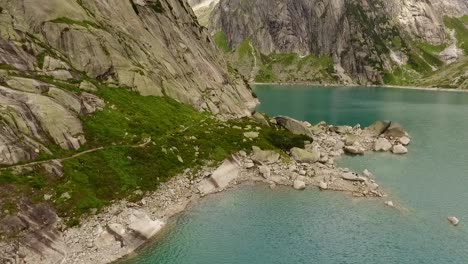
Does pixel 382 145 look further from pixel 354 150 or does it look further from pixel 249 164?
pixel 249 164

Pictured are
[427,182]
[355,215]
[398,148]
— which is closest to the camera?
[355,215]

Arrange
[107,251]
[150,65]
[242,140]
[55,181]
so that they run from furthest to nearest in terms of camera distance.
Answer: [150,65] < [242,140] < [55,181] < [107,251]

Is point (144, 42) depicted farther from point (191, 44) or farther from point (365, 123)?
point (365, 123)

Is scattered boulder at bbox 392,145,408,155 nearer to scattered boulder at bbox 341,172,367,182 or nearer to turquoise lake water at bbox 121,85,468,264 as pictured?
turquoise lake water at bbox 121,85,468,264

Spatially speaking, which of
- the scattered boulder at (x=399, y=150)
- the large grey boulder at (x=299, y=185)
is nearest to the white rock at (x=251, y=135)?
the large grey boulder at (x=299, y=185)

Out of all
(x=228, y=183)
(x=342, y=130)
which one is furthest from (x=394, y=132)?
(x=228, y=183)

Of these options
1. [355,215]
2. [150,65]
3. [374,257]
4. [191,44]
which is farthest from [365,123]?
[374,257]

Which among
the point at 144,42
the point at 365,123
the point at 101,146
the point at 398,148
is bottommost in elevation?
the point at 365,123

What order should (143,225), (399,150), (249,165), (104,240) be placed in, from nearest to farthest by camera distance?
(104,240) → (143,225) → (249,165) → (399,150)

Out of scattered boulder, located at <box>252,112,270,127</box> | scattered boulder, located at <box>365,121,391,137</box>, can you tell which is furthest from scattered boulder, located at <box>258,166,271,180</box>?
scattered boulder, located at <box>365,121,391,137</box>
